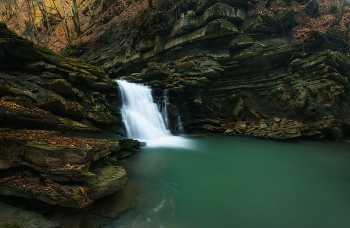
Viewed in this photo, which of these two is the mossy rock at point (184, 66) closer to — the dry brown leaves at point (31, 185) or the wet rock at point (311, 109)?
the wet rock at point (311, 109)

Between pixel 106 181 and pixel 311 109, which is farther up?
pixel 106 181

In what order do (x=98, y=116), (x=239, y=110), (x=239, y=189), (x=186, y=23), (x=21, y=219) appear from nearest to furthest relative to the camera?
(x=21, y=219)
(x=239, y=189)
(x=98, y=116)
(x=186, y=23)
(x=239, y=110)

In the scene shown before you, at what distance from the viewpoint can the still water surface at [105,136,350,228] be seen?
3016 mm

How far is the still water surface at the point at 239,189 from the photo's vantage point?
302cm

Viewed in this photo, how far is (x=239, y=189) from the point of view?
13.5 feet

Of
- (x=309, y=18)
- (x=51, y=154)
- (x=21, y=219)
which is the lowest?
(x=21, y=219)

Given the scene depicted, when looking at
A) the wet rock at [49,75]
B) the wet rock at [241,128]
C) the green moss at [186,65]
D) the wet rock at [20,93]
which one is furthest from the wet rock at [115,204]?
the green moss at [186,65]

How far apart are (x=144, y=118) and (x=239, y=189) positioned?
737cm

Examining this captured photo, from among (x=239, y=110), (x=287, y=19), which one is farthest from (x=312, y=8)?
(x=239, y=110)

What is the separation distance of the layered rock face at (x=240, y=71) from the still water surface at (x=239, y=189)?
3917mm

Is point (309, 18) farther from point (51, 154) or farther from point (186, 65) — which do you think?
point (51, 154)

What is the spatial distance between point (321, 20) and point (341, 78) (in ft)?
13.0

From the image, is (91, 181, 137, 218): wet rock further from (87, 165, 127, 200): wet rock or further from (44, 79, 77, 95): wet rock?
(44, 79, 77, 95): wet rock

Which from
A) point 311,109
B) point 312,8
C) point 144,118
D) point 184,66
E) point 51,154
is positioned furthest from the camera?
point 184,66
